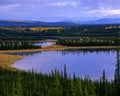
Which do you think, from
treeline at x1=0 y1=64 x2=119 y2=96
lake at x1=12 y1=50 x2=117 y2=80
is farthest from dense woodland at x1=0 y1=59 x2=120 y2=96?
lake at x1=12 y1=50 x2=117 y2=80

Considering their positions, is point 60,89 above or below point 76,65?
above

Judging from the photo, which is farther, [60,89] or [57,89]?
[60,89]

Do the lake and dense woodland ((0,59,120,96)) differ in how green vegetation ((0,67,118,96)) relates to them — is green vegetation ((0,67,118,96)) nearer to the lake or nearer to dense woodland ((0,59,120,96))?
dense woodland ((0,59,120,96))

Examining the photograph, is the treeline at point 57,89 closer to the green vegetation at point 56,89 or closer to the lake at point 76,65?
the green vegetation at point 56,89

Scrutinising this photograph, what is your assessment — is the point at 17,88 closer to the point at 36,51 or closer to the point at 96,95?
the point at 96,95

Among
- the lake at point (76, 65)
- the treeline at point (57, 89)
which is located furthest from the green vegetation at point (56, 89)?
the lake at point (76, 65)

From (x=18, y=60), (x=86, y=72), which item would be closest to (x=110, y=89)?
(x=86, y=72)

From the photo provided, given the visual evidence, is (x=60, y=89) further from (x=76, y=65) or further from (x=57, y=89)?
(x=76, y=65)

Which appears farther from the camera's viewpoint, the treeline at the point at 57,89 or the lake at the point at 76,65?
the lake at the point at 76,65

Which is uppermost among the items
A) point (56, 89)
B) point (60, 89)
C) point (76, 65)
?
point (56, 89)

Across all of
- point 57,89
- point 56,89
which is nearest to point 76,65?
point 56,89

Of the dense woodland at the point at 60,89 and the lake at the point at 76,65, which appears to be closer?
the dense woodland at the point at 60,89

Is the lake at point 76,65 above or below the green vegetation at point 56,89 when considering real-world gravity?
below

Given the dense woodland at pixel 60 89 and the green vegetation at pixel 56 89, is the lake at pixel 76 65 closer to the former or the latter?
the green vegetation at pixel 56 89
